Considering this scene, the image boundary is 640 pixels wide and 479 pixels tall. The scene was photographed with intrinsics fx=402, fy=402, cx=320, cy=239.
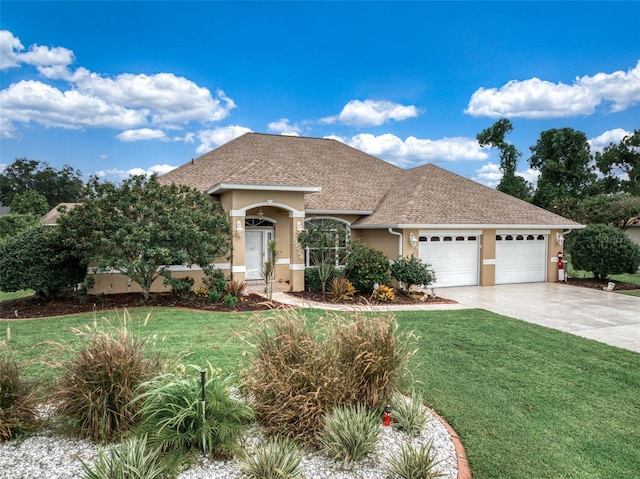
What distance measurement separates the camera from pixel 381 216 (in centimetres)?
1669

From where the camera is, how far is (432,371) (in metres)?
6.65

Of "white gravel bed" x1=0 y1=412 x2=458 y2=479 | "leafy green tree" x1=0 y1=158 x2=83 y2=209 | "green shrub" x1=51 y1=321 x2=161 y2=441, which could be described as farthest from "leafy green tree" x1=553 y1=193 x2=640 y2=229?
"leafy green tree" x1=0 y1=158 x2=83 y2=209

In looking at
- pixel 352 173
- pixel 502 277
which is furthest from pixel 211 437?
→ pixel 352 173

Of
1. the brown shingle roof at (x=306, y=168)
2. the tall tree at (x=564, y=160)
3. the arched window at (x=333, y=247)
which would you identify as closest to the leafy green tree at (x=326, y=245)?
the arched window at (x=333, y=247)

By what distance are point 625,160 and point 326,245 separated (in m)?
42.0

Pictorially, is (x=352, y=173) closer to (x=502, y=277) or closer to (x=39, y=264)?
(x=502, y=277)

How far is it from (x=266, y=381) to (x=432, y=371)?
134 inches

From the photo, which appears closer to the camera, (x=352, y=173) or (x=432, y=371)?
(x=432, y=371)

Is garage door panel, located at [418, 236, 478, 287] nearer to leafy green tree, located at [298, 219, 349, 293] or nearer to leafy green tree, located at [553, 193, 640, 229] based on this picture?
leafy green tree, located at [298, 219, 349, 293]

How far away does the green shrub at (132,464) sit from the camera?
3.22 m

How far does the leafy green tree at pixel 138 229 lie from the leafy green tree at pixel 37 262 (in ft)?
2.39

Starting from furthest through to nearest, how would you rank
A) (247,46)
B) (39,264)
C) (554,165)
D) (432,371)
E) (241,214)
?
(554,165) < (247,46) < (241,214) < (39,264) < (432,371)

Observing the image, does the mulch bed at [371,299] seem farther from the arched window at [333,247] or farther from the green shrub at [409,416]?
the green shrub at [409,416]

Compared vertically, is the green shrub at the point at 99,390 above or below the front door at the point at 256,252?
below
